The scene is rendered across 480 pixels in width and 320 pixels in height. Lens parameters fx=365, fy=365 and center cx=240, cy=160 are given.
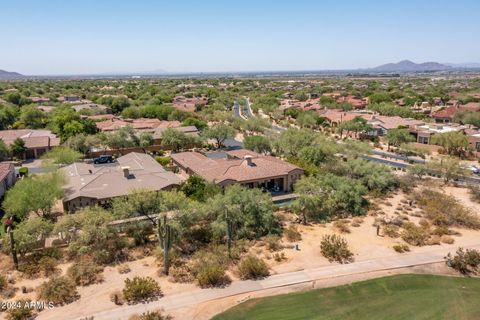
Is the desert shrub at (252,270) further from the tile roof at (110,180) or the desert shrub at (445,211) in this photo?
the desert shrub at (445,211)

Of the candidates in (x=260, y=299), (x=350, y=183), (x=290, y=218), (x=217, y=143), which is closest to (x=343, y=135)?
(x=217, y=143)

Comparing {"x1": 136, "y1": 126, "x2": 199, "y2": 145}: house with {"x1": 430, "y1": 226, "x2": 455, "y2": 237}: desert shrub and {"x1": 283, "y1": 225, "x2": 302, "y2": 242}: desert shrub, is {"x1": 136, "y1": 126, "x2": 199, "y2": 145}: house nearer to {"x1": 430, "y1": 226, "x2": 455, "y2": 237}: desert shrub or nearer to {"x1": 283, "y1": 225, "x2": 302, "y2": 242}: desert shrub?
{"x1": 283, "y1": 225, "x2": 302, "y2": 242}: desert shrub

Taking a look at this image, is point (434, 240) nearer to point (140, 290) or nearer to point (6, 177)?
point (140, 290)

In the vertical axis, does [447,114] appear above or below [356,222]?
above

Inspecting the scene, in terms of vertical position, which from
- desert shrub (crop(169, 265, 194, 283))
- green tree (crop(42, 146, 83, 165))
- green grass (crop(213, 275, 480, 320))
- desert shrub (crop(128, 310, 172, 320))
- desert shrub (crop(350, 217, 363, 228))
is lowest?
desert shrub (crop(350, 217, 363, 228))

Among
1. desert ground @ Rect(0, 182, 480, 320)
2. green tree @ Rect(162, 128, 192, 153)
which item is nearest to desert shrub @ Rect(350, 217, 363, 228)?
desert ground @ Rect(0, 182, 480, 320)

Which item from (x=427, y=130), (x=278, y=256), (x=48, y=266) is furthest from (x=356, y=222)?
(x=427, y=130)

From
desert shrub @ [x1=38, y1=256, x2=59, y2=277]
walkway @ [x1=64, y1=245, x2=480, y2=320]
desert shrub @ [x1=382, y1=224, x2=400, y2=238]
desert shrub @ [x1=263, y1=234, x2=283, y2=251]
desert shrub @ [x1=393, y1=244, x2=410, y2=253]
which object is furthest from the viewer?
desert shrub @ [x1=382, y1=224, x2=400, y2=238]

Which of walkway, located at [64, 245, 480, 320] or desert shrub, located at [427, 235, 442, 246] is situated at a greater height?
walkway, located at [64, 245, 480, 320]
